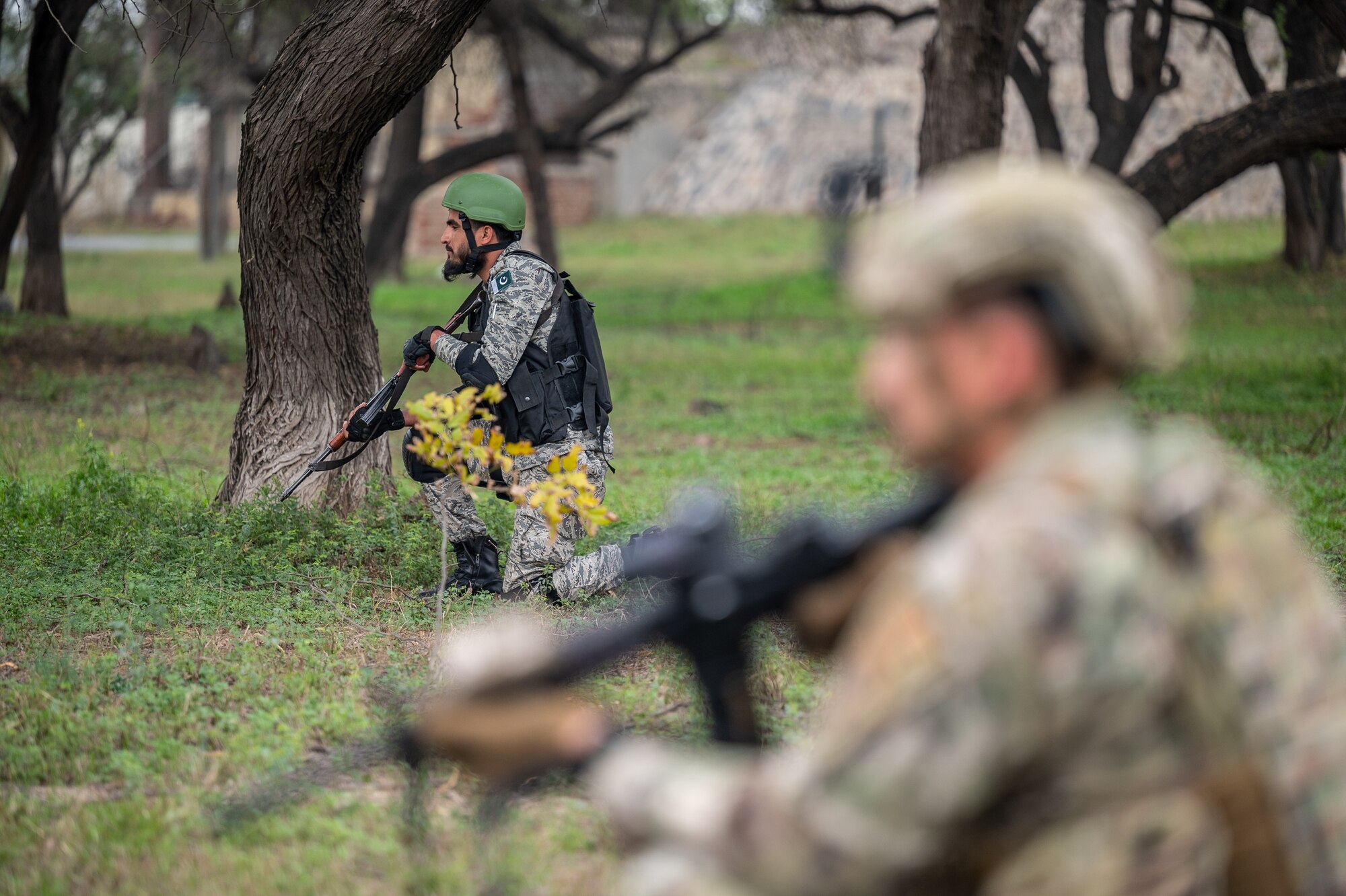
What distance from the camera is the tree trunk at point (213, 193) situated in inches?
1321

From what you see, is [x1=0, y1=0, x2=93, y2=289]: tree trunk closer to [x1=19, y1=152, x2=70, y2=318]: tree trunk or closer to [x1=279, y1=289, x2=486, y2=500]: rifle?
[x1=19, y1=152, x2=70, y2=318]: tree trunk

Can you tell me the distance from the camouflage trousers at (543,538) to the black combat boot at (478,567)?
5 centimetres

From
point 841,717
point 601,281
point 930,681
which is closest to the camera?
point 930,681

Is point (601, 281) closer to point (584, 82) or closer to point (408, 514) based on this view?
point (584, 82)

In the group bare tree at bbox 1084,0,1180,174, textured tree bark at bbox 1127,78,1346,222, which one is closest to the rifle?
textured tree bark at bbox 1127,78,1346,222

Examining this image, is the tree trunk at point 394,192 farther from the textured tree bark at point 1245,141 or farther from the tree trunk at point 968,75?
the textured tree bark at point 1245,141

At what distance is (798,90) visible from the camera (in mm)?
43219

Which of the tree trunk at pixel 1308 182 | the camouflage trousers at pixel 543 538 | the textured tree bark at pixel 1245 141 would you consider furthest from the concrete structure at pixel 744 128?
the camouflage trousers at pixel 543 538

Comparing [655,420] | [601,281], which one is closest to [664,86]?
[601,281]

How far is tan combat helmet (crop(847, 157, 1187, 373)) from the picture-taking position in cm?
181

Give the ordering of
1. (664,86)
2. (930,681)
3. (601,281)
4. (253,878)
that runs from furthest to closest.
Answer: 1. (664,86)
2. (601,281)
3. (253,878)
4. (930,681)

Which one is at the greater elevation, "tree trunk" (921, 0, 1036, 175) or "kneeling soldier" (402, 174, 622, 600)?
"tree trunk" (921, 0, 1036, 175)

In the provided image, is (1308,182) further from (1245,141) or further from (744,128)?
(744,128)

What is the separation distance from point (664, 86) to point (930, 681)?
33.8 metres
